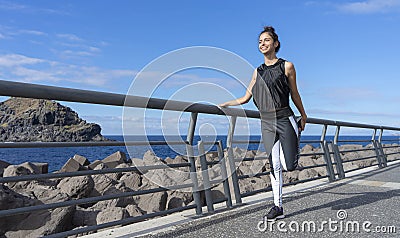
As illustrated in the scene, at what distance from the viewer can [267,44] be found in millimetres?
3641

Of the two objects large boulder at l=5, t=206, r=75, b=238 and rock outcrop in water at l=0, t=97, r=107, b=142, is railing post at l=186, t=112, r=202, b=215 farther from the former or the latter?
rock outcrop in water at l=0, t=97, r=107, b=142

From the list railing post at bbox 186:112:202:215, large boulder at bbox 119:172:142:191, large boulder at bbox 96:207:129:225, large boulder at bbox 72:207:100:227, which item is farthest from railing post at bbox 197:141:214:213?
large boulder at bbox 119:172:142:191

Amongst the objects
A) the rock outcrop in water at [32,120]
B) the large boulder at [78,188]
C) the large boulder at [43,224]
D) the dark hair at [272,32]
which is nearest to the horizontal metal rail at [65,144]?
the dark hair at [272,32]

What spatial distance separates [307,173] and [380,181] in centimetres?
580

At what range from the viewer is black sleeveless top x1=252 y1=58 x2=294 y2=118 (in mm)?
3568

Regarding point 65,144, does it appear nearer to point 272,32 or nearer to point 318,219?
point 272,32

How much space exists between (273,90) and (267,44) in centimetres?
42

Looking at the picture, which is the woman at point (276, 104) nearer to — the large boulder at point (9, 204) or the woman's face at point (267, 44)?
the woman's face at point (267, 44)

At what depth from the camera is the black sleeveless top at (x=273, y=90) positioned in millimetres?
3568

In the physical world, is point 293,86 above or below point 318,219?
above

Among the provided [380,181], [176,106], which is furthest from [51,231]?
[380,181]

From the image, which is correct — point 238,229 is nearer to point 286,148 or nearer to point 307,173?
point 286,148

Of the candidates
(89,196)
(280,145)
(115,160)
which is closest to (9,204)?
(89,196)

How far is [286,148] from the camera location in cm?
369
